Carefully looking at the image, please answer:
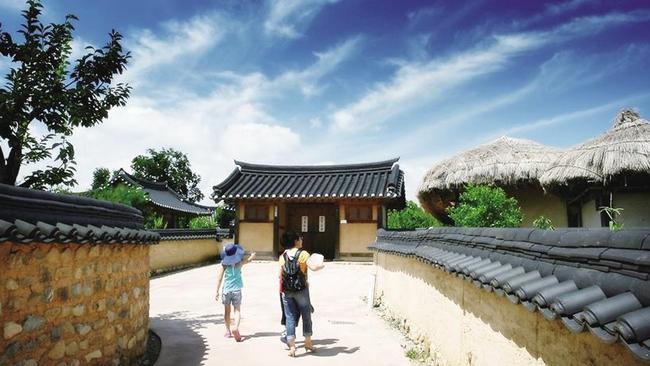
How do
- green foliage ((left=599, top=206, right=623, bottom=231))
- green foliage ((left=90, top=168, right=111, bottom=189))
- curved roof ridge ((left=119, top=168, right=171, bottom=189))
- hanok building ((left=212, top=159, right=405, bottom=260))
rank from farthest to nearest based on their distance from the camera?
green foliage ((left=90, top=168, right=111, bottom=189)) < curved roof ridge ((left=119, top=168, right=171, bottom=189)) < hanok building ((left=212, top=159, right=405, bottom=260)) < green foliage ((left=599, top=206, right=623, bottom=231))

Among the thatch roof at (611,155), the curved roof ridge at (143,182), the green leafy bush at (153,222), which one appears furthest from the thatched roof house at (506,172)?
the curved roof ridge at (143,182)

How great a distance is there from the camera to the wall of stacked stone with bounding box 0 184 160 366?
289 centimetres

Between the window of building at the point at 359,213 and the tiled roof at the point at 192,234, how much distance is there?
604 cm

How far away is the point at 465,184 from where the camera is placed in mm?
11625

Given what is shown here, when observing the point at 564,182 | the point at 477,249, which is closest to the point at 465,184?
the point at 564,182

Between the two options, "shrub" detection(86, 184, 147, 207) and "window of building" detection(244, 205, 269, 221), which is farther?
"window of building" detection(244, 205, 269, 221)

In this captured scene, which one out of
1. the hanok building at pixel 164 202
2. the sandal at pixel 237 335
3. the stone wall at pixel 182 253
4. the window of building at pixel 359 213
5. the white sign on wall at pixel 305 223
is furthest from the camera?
the hanok building at pixel 164 202

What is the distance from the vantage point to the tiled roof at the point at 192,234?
15.4m

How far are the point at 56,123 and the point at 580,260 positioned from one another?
6.17m

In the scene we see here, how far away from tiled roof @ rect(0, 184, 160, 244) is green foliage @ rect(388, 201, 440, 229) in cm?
2114

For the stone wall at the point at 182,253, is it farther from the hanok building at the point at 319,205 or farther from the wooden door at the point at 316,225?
the wooden door at the point at 316,225

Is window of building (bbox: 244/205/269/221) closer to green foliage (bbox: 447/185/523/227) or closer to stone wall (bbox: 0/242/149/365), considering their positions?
green foliage (bbox: 447/185/523/227)

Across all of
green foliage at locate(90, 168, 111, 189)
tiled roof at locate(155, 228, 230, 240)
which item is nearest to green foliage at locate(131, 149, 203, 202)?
green foliage at locate(90, 168, 111, 189)

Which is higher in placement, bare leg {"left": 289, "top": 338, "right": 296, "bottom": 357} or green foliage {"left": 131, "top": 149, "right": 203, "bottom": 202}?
green foliage {"left": 131, "top": 149, "right": 203, "bottom": 202}
